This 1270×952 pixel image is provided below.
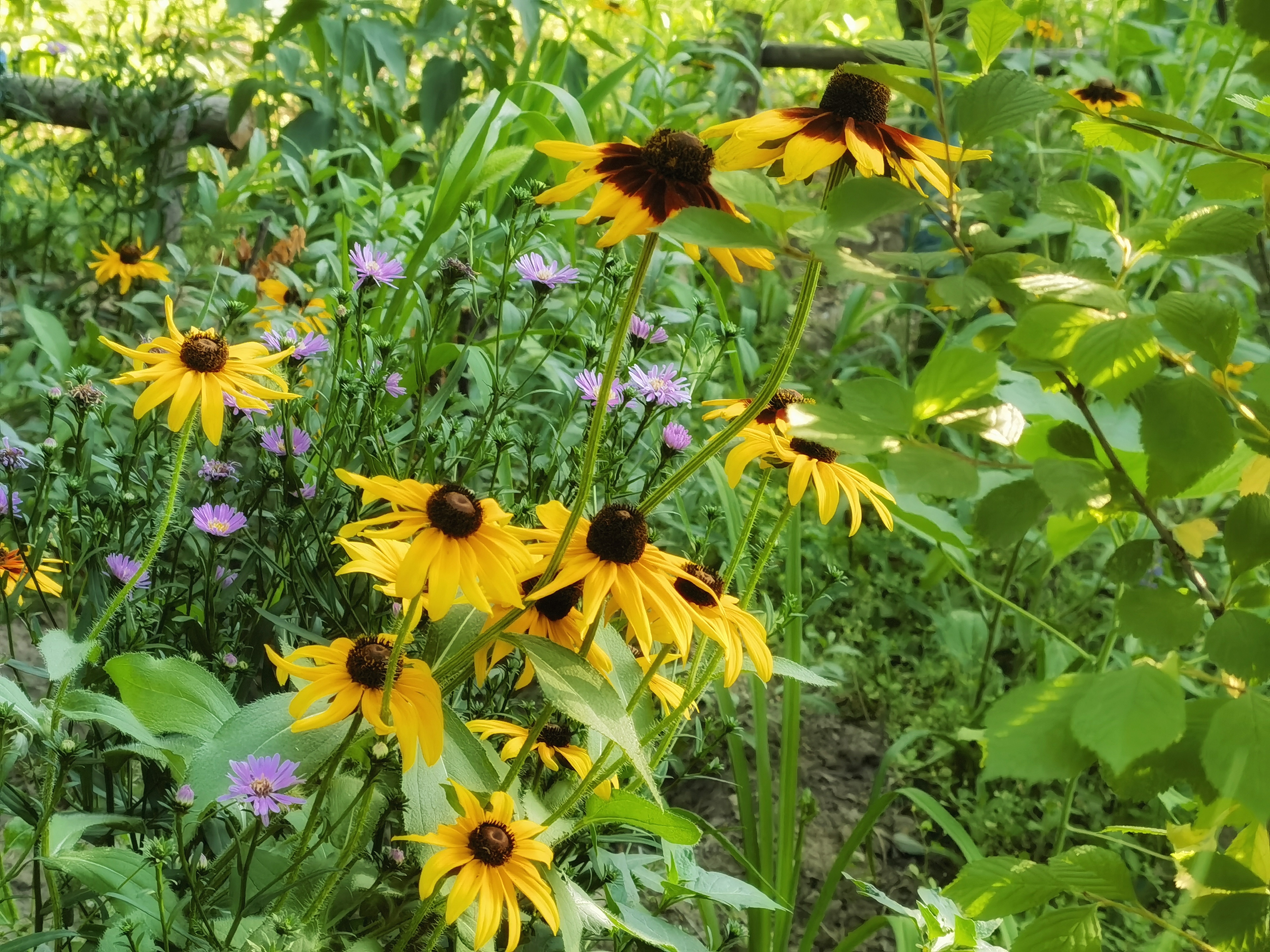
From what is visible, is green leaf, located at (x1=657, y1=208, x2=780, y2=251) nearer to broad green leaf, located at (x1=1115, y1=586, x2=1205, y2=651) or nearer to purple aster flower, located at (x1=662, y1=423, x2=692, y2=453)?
broad green leaf, located at (x1=1115, y1=586, x2=1205, y2=651)

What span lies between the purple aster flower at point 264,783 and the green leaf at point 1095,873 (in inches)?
18.5

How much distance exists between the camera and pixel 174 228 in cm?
240

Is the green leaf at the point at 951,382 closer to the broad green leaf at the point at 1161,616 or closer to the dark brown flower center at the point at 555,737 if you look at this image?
the broad green leaf at the point at 1161,616

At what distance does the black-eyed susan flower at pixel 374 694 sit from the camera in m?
0.63

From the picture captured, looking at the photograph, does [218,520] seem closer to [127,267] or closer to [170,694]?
[170,694]

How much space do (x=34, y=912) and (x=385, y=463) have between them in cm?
47

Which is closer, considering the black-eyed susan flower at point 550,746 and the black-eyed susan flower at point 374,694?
the black-eyed susan flower at point 374,694

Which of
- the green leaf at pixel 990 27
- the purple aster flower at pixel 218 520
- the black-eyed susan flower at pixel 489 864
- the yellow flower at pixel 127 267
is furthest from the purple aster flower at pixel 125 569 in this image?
the yellow flower at pixel 127 267

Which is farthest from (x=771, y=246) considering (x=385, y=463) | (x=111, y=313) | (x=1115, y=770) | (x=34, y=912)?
(x=111, y=313)

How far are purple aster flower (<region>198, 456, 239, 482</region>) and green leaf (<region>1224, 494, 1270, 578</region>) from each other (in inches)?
33.9

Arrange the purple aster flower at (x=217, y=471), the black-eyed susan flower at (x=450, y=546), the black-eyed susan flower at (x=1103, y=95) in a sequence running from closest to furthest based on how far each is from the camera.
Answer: the black-eyed susan flower at (x=450, y=546) → the purple aster flower at (x=217, y=471) → the black-eyed susan flower at (x=1103, y=95)

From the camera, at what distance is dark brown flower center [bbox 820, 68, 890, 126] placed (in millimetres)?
643

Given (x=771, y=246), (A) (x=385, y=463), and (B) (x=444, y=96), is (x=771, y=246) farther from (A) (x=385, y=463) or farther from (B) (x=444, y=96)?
(B) (x=444, y=96)

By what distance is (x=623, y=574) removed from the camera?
0.66 m
